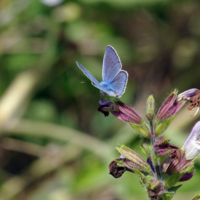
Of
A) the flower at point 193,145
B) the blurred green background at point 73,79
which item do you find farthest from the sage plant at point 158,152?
the blurred green background at point 73,79

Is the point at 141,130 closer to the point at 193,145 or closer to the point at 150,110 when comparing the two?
the point at 150,110

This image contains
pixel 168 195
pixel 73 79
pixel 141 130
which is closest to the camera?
pixel 168 195

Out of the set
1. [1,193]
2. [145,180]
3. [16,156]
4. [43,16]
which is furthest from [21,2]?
[145,180]

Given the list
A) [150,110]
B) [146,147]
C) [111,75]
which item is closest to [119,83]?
[111,75]

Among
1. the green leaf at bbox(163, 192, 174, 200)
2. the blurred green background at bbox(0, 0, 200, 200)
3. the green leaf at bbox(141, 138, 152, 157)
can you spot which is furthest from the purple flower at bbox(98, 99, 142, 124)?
the blurred green background at bbox(0, 0, 200, 200)

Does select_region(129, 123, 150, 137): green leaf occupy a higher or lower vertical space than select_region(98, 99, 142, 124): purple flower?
lower

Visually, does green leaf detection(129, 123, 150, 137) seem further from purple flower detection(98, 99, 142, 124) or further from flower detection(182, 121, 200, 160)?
flower detection(182, 121, 200, 160)
